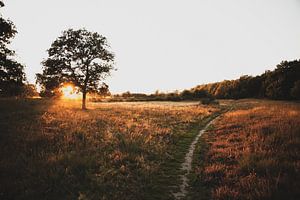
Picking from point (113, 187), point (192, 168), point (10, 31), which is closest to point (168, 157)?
point (192, 168)

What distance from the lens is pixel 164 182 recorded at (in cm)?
776

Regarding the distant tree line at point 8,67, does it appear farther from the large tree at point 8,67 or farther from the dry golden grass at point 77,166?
the dry golden grass at point 77,166

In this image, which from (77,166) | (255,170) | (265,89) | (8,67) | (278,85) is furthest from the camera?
(265,89)

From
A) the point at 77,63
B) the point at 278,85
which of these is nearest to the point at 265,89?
the point at 278,85

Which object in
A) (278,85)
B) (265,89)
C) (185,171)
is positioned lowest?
(185,171)

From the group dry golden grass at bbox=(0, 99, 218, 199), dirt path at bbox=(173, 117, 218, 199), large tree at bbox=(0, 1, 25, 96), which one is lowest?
dirt path at bbox=(173, 117, 218, 199)

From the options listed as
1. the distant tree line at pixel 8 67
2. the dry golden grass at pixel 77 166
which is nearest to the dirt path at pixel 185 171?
the dry golden grass at pixel 77 166

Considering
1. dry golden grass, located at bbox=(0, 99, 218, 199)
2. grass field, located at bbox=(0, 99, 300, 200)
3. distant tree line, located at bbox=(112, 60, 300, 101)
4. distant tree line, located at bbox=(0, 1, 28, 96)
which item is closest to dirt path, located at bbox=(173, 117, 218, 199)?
grass field, located at bbox=(0, 99, 300, 200)

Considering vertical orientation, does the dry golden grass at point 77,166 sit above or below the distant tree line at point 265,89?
below

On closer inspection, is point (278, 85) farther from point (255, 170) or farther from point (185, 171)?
point (185, 171)

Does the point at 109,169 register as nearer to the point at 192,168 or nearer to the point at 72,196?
the point at 72,196

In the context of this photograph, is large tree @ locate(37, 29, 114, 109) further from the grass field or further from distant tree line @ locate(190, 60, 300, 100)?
distant tree line @ locate(190, 60, 300, 100)

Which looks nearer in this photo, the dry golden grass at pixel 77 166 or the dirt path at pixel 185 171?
the dry golden grass at pixel 77 166

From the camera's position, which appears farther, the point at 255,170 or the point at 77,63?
the point at 77,63
